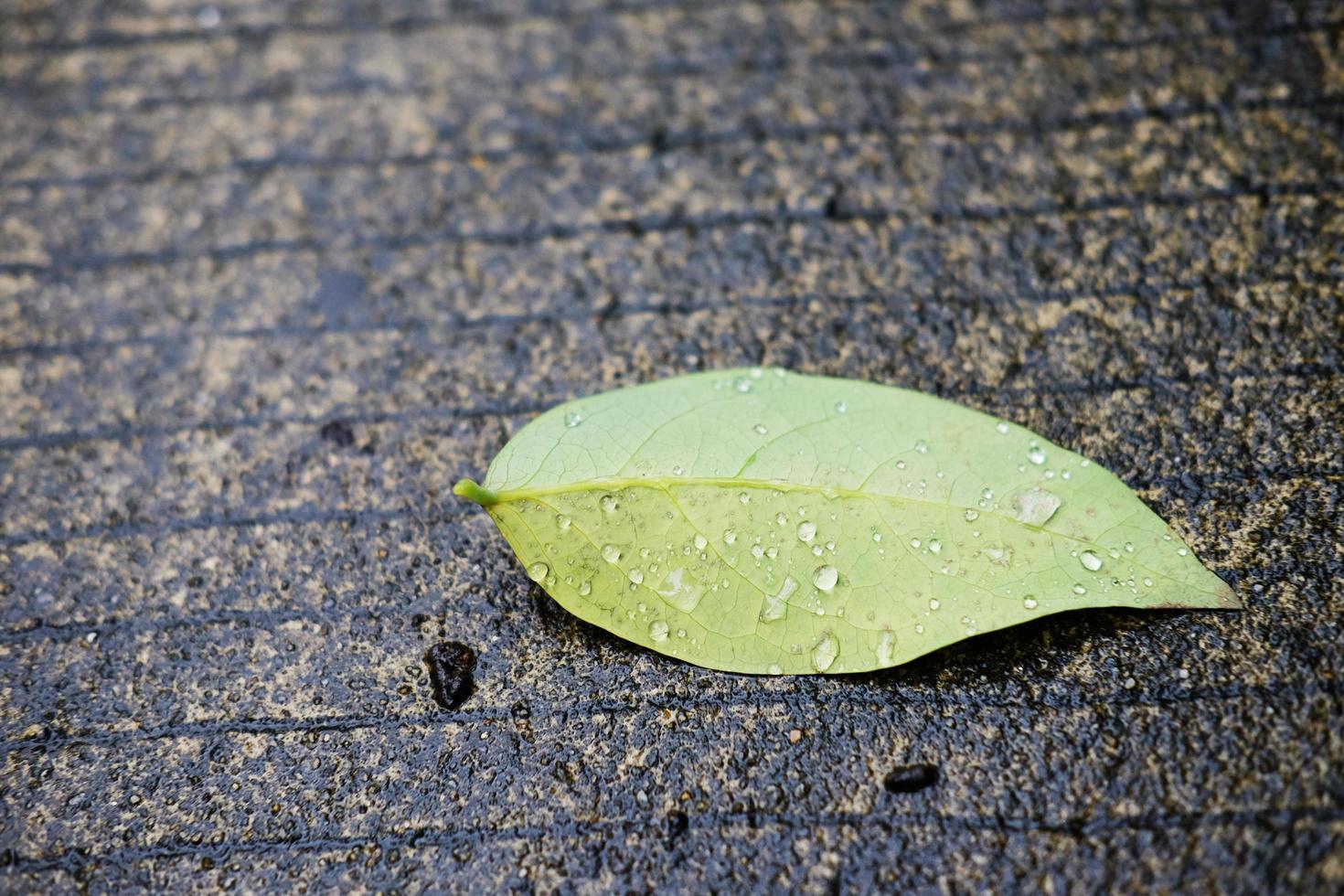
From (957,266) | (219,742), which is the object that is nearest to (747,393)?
(957,266)

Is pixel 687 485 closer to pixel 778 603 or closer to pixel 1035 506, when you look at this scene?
pixel 778 603

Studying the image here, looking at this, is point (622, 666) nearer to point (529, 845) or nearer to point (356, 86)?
point (529, 845)

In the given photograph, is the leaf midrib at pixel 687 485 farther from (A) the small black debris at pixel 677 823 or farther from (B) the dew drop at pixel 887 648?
(A) the small black debris at pixel 677 823

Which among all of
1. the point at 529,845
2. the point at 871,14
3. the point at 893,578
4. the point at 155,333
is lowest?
the point at 529,845

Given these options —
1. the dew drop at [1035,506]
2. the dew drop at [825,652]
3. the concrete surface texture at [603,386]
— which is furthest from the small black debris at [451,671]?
the dew drop at [1035,506]

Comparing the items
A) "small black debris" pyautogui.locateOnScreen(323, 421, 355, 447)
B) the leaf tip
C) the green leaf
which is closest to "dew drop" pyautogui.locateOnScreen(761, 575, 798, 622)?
the green leaf
